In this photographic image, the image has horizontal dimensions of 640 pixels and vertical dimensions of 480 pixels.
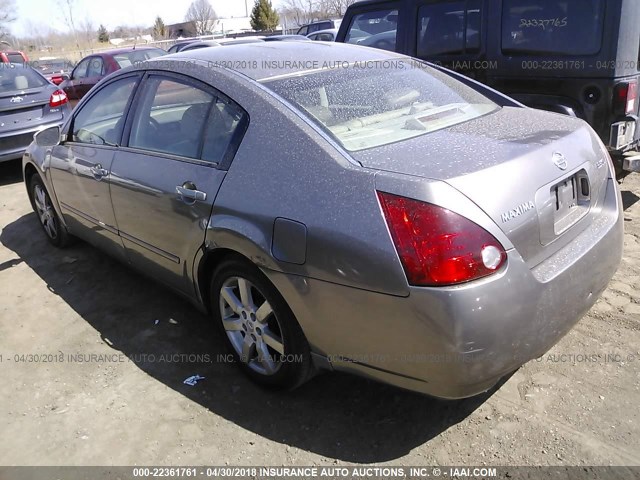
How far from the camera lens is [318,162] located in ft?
7.68

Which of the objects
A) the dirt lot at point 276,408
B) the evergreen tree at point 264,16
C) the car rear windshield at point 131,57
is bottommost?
the dirt lot at point 276,408

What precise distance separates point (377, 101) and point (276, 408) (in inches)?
64.5

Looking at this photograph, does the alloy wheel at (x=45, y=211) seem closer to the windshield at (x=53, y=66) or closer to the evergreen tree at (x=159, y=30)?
the windshield at (x=53, y=66)

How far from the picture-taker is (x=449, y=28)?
529cm

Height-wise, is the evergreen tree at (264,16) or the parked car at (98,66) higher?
the evergreen tree at (264,16)

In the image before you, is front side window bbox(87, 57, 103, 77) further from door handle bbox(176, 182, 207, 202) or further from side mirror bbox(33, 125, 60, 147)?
door handle bbox(176, 182, 207, 202)

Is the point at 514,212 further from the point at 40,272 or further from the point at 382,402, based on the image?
the point at 40,272

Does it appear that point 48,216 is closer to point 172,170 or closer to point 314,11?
point 172,170

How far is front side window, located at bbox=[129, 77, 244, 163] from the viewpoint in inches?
111

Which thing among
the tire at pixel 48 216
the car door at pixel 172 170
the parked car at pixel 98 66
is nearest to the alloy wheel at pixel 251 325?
the car door at pixel 172 170

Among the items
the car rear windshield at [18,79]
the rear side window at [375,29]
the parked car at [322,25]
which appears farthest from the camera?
the parked car at [322,25]

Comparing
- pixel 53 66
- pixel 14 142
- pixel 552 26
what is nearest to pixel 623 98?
pixel 552 26

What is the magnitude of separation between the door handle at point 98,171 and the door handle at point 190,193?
949 millimetres

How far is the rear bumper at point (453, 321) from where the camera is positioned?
2.03m
